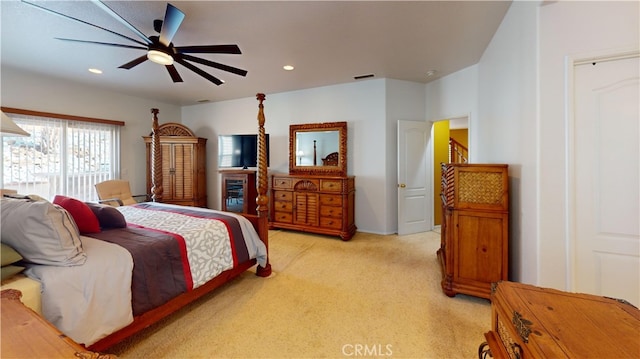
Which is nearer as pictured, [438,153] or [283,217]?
[283,217]

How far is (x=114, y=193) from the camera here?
4.21 metres

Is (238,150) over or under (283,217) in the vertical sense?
over

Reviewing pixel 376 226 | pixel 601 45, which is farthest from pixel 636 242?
pixel 376 226

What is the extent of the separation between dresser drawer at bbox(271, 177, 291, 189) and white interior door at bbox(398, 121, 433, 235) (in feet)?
6.31

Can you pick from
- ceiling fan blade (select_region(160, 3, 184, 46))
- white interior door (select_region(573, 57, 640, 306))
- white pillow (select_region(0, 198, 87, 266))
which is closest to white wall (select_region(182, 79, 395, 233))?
white interior door (select_region(573, 57, 640, 306))

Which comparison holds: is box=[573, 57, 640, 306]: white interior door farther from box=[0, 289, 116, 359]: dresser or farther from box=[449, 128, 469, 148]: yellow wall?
box=[449, 128, 469, 148]: yellow wall

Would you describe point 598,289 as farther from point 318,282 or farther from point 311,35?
point 311,35

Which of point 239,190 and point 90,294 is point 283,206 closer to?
point 239,190

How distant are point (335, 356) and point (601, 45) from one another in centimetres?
273

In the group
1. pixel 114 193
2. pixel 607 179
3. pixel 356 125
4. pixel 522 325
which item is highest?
pixel 356 125

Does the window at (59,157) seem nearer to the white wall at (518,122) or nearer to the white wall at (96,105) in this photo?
the white wall at (96,105)

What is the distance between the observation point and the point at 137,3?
84.2 inches

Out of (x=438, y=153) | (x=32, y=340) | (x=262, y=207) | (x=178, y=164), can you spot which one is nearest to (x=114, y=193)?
(x=178, y=164)

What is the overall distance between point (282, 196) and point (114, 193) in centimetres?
281
